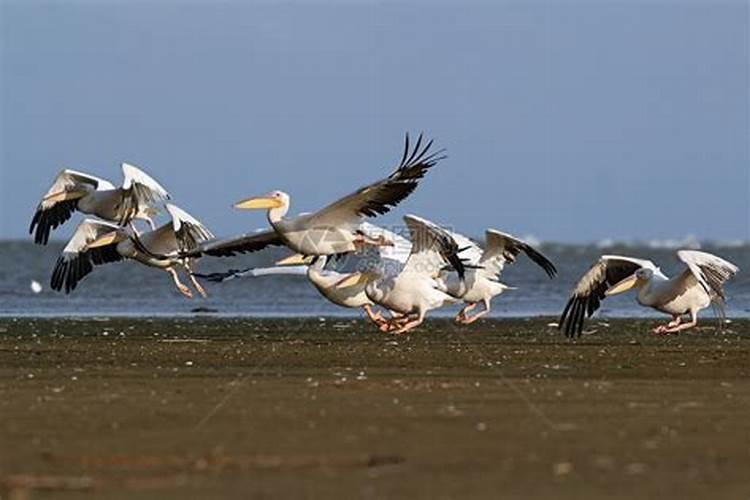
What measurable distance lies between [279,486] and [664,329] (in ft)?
38.5

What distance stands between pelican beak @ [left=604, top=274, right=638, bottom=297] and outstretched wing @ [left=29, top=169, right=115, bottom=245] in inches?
238

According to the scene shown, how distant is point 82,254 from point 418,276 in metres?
5.59

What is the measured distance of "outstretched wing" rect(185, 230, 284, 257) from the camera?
18.9 metres

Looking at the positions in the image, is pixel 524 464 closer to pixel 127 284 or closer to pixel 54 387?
pixel 54 387

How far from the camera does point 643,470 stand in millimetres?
8070

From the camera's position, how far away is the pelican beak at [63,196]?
21812 mm

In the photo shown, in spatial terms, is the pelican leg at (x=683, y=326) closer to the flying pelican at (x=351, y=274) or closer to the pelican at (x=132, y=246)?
the flying pelican at (x=351, y=274)

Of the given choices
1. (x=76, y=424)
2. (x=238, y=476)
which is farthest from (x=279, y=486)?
(x=76, y=424)

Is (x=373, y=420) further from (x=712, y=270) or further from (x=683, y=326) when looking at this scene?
(x=683, y=326)

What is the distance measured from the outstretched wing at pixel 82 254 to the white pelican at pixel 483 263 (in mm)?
4305

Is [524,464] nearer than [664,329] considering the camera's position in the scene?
Yes

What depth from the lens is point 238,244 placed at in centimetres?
1919

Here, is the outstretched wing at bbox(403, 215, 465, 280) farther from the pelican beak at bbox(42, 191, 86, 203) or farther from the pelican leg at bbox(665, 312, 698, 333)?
the pelican beak at bbox(42, 191, 86, 203)

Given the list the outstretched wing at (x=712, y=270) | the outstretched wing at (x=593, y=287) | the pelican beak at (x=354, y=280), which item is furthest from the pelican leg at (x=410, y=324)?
the outstretched wing at (x=712, y=270)
